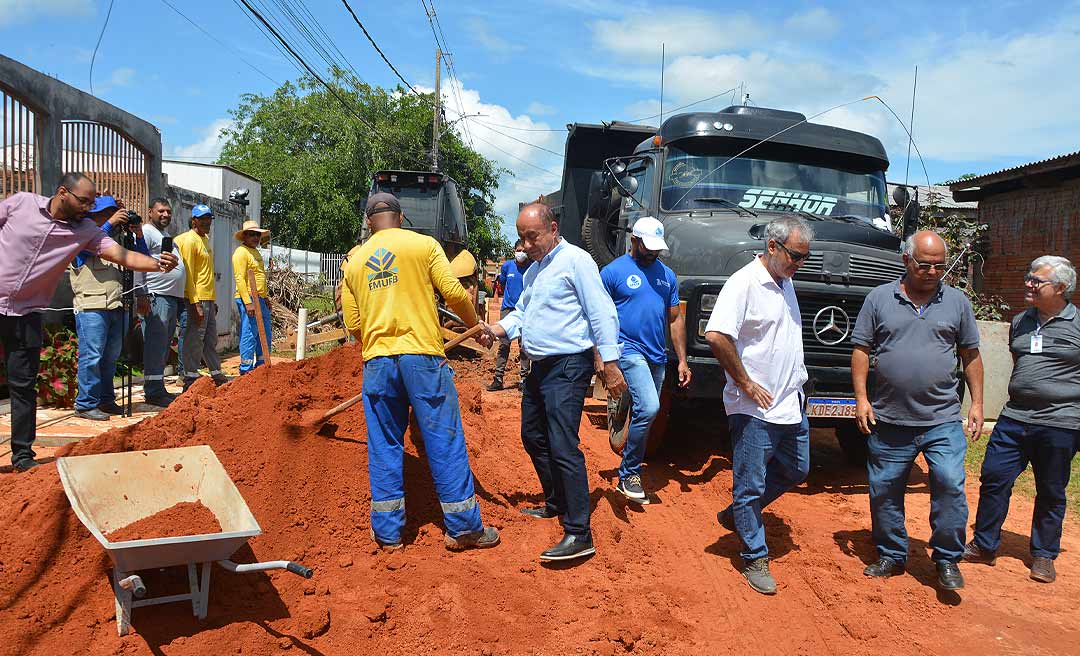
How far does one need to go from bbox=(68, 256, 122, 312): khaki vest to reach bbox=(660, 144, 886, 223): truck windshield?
501cm

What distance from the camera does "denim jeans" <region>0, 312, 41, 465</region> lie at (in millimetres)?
4844

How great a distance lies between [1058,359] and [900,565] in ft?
5.27

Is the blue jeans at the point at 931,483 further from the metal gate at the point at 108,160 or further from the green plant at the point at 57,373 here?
the metal gate at the point at 108,160

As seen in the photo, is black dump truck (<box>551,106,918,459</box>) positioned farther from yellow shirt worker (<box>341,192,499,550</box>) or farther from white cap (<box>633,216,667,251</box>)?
yellow shirt worker (<box>341,192,499,550</box>)

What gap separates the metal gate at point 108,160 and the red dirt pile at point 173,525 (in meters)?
5.52

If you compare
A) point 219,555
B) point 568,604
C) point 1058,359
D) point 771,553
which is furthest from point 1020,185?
point 219,555

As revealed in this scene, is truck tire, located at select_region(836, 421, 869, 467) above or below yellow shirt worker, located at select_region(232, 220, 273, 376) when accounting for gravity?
below

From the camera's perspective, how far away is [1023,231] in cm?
1454

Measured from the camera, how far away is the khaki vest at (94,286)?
21.6 ft

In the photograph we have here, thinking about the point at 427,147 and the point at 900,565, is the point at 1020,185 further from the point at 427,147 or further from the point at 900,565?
the point at 427,147

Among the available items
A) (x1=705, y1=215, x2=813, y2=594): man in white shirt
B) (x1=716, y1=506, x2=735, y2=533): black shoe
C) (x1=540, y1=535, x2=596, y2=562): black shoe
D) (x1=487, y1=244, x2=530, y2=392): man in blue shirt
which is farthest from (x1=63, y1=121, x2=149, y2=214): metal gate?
(x1=716, y1=506, x2=735, y2=533): black shoe

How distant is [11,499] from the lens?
403 cm

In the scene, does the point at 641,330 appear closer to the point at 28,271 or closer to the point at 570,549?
the point at 570,549

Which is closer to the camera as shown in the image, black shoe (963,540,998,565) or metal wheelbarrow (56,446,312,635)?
metal wheelbarrow (56,446,312,635)
